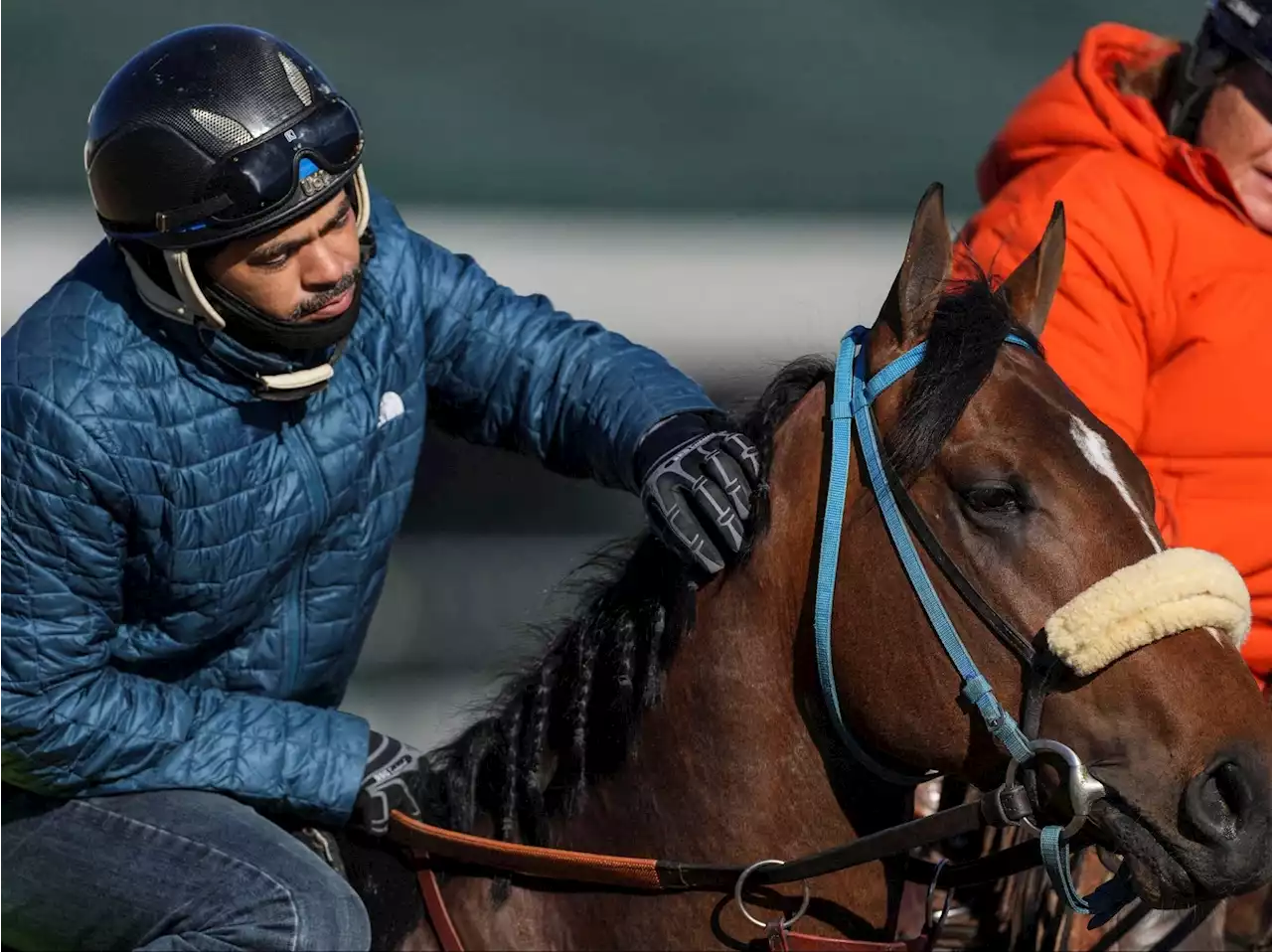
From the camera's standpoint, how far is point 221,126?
2.20m

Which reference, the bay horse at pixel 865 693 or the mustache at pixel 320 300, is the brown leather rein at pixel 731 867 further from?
the mustache at pixel 320 300

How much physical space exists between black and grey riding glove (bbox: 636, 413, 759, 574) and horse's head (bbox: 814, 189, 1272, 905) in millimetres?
162

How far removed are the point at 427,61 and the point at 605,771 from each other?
2980 mm

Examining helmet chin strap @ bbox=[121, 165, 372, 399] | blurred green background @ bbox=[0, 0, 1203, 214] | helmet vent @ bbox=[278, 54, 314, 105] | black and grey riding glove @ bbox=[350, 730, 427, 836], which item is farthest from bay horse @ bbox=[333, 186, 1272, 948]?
blurred green background @ bbox=[0, 0, 1203, 214]

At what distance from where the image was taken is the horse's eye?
6.66 feet

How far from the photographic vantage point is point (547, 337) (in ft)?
8.92

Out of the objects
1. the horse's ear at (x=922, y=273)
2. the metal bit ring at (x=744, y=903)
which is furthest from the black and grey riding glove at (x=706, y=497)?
the metal bit ring at (x=744, y=903)

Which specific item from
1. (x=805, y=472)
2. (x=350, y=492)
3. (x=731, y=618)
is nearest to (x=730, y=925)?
(x=731, y=618)

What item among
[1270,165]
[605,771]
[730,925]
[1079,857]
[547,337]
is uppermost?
[1270,165]

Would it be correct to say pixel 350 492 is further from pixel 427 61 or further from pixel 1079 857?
pixel 427 61

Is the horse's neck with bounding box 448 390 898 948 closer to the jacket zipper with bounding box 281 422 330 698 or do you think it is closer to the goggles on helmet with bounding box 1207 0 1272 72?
the jacket zipper with bounding box 281 422 330 698

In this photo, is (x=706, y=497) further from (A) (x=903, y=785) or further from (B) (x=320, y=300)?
(B) (x=320, y=300)

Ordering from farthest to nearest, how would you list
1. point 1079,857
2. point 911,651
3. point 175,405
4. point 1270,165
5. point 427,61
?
point 427,61, point 1270,165, point 1079,857, point 175,405, point 911,651

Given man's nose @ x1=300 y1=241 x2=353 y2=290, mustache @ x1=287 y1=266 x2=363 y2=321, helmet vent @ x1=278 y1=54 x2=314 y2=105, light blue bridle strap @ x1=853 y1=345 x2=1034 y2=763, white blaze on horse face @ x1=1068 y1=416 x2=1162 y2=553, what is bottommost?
light blue bridle strap @ x1=853 y1=345 x2=1034 y2=763
